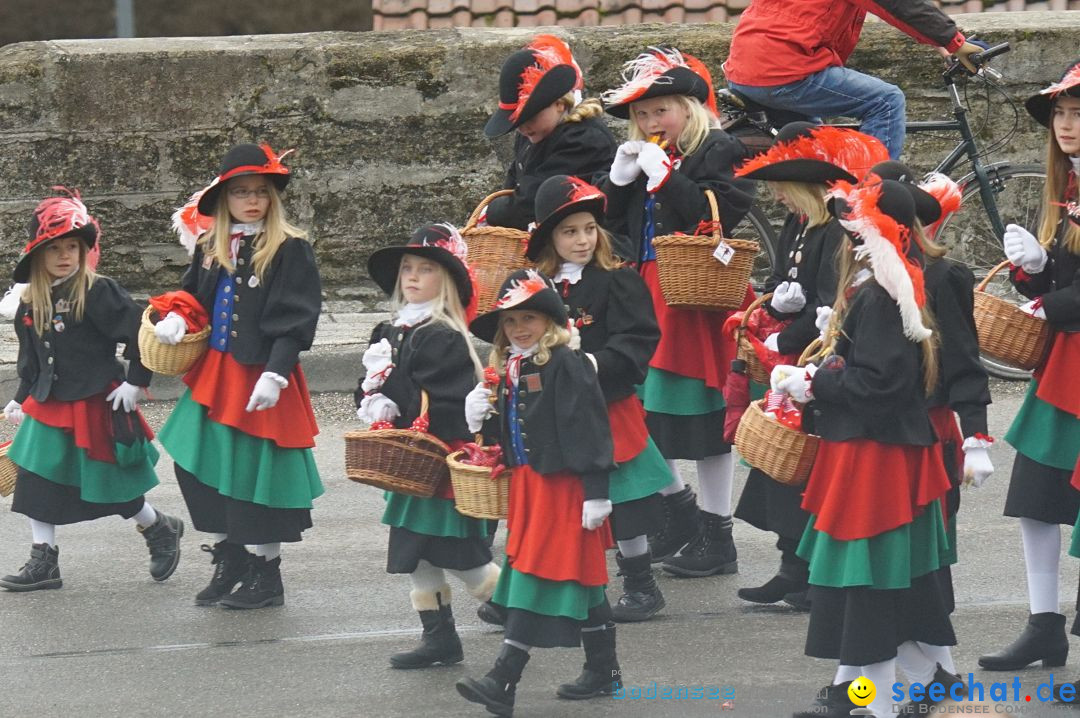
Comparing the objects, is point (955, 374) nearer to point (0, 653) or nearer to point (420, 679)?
point (420, 679)

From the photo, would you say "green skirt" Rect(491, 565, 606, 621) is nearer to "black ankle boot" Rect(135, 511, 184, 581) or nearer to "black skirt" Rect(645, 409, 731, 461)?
"black skirt" Rect(645, 409, 731, 461)

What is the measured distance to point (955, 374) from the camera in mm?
5020

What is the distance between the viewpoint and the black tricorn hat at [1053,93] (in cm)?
539

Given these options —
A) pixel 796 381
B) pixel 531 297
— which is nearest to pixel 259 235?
pixel 531 297

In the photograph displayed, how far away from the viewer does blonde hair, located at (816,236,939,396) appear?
16.1ft

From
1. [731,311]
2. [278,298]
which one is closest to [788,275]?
[731,311]

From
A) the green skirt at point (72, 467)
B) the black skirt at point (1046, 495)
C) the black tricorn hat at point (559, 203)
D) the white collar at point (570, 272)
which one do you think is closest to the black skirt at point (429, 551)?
the white collar at point (570, 272)

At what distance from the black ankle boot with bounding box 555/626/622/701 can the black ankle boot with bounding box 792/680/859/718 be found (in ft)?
2.04

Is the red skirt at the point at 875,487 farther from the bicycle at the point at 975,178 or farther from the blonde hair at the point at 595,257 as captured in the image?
the bicycle at the point at 975,178

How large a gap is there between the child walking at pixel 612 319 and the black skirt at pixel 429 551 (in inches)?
21.8

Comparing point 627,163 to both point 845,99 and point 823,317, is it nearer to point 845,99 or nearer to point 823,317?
point 823,317

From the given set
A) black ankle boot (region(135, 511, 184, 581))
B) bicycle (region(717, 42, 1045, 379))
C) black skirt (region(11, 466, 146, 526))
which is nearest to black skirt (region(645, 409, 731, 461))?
bicycle (region(717, 42, 1045, 379))

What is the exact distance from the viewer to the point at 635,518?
585cm

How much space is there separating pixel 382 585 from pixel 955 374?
258 cm
